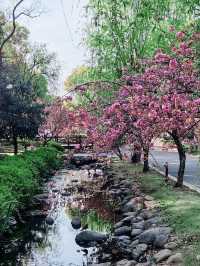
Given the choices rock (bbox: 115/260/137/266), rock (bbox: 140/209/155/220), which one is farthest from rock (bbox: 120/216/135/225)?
rock (bbox: 115/260/137/266)

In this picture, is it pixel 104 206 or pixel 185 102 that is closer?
pixel 185 102

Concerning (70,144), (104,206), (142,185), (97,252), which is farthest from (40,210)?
(70,144)

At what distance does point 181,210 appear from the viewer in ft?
48.8

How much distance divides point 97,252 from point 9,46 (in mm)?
42152

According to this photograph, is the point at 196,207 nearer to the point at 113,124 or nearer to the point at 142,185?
the point at 113,124

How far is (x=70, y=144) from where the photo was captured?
202 ft

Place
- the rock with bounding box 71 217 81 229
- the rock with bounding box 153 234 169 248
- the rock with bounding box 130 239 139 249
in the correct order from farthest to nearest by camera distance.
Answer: the rock with bounding box 71 217 81 229 → the rock with bounding box 130 239 139 249 → the rock with bounding box 153 234 169 248

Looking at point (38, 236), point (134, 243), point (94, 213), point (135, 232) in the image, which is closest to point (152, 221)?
point (135, 232)

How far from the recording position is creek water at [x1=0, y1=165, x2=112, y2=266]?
13641mm

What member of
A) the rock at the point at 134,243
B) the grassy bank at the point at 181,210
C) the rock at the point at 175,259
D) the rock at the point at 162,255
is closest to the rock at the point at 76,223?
the grassy bank at the point at 181,210

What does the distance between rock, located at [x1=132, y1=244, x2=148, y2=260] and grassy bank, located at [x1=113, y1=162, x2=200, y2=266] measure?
3.22 feet

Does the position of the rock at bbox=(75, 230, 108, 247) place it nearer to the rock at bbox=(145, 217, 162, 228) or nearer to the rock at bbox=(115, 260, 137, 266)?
the rock at bbox=(145, 217, 162, 228)

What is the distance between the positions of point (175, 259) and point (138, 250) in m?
2.03

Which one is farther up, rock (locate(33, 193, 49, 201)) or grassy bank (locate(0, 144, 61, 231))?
grassy bank (locate(0, 144, 61, 231))
